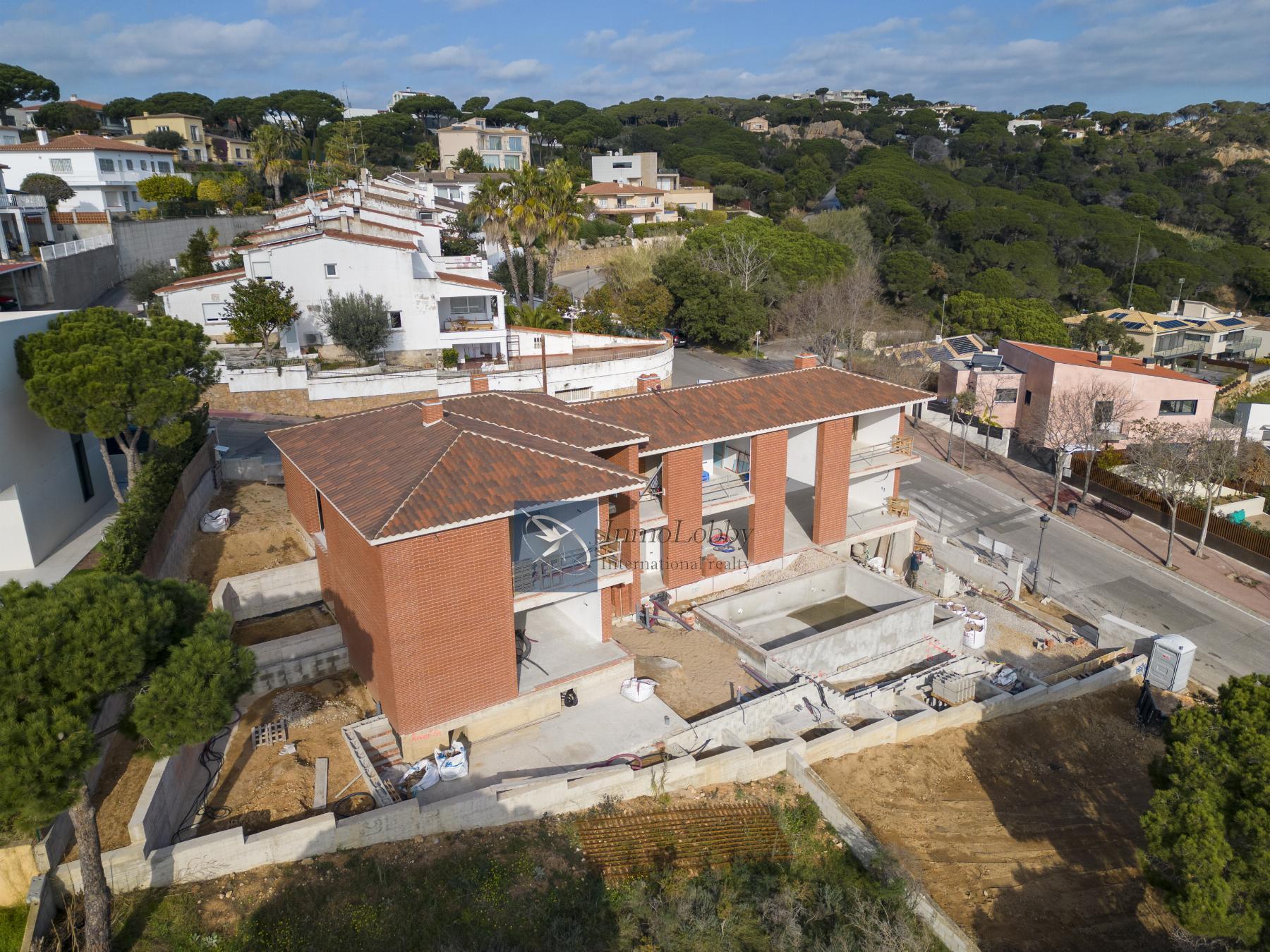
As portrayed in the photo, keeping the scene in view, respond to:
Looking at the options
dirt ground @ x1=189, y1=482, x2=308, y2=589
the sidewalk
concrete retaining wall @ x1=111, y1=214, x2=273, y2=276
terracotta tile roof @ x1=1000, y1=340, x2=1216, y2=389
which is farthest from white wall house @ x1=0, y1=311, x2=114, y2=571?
terracotta tile roof @ x1=1000, y1=340, x2=1216, y2=389

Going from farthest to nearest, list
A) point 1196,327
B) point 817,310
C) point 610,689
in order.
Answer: point 1196,327 → point 817,310 → point 610,689

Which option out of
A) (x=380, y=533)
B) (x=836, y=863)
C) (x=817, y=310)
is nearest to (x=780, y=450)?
(x=836, y=863)

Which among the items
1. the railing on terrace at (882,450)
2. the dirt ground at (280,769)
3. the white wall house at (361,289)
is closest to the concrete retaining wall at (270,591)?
the dirt ground at (280,769)

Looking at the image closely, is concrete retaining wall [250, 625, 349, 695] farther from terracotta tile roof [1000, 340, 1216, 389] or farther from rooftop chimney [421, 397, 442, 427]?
terracotta tile roof [1000, 340, 1216, 389]

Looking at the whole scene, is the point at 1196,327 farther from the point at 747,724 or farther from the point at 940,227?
the point at 747,724

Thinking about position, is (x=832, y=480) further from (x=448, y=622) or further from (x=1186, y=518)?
(x=1186, y=518)
